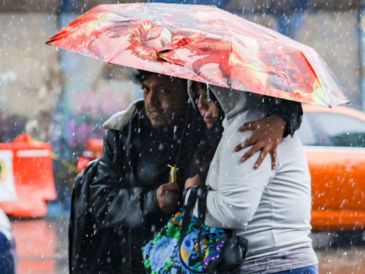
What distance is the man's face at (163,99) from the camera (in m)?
4.29

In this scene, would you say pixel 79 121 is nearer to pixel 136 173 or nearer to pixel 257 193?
pixel 136 173

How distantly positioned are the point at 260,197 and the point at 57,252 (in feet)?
22.0

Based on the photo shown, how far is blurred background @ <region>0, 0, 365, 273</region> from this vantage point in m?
10.6

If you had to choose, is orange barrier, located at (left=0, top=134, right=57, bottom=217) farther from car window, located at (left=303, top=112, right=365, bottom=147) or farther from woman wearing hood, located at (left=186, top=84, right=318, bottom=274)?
woman wearing hood, located at (left=186, top=84, right=318, bottom=274)

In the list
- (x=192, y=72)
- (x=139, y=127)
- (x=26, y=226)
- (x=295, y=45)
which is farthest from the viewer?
(x=26, y=226)

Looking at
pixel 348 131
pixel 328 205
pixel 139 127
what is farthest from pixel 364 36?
pixel 139 127

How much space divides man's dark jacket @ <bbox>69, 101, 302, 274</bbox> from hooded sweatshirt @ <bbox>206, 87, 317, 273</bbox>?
0.43 m

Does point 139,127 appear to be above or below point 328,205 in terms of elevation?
above

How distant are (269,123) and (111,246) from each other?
0.98 metres

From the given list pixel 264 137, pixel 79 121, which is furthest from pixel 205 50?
pixel 79 121

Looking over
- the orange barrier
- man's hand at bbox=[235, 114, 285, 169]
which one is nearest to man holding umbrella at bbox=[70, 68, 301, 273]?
man's hand at bbox=[235, 114, 285, 169]

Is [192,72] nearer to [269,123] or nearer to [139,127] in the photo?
[269,123]

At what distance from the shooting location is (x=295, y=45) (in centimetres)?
411

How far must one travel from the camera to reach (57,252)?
10.2 metres
